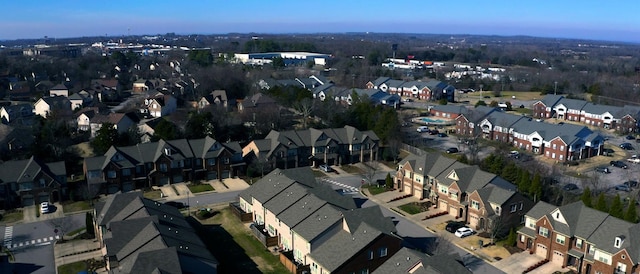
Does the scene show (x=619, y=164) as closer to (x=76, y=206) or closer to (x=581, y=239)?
(x=581, y=239)

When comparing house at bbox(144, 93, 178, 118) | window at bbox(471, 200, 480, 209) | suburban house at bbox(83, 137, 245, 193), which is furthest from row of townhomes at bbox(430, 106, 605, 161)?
house at bbox(144, 93, 178, 118)

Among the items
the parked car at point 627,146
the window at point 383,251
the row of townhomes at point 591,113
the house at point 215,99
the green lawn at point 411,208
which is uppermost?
the house at point 215,99

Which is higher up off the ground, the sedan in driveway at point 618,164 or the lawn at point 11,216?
the sedan in driveway at point 618,164

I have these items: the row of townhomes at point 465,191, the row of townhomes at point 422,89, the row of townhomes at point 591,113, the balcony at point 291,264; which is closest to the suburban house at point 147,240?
the balcony at point 291,264

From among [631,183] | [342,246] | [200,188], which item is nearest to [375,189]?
[200,188]

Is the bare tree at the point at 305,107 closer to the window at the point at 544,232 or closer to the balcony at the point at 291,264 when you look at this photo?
the balcony at the point at 291,264

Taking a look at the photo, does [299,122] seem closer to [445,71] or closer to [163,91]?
[163,91]
